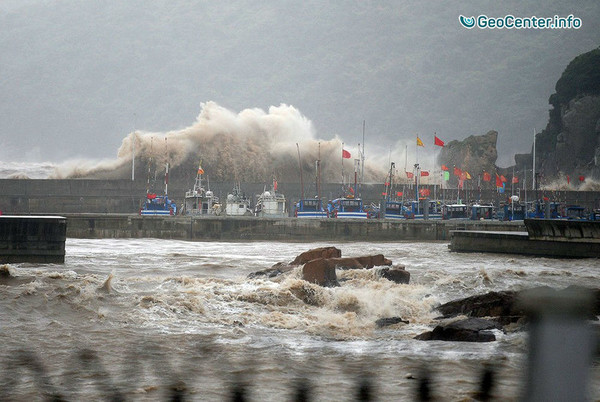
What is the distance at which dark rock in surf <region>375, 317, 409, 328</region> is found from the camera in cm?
988

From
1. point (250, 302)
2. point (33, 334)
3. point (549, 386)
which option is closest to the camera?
point (549, 386)

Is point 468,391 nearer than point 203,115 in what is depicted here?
Yes

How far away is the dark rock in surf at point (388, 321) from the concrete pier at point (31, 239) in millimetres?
9743

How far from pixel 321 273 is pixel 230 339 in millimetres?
5223

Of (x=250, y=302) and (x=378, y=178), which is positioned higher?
(x=378, y=178)

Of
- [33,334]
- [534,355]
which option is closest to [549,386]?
[534,355]

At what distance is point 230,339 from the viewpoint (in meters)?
8.45

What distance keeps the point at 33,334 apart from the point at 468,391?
5.17 metres

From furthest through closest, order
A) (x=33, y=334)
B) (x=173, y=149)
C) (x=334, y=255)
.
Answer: (x=173, y=149), (x=334, y=255), (x=33, y=334)

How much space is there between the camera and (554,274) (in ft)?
58.5

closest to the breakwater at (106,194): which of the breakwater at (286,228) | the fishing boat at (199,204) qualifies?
the fishing boat at (199,204)

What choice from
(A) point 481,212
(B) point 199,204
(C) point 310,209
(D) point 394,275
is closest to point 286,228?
(C) point 310,209

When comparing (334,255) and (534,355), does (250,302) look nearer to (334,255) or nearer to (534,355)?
(334,255)

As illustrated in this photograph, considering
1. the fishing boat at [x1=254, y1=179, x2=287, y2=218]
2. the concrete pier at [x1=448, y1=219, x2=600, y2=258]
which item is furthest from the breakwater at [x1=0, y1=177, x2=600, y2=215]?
the concrete pier at [x1=448, y1=219, x2=600, y2=258]
